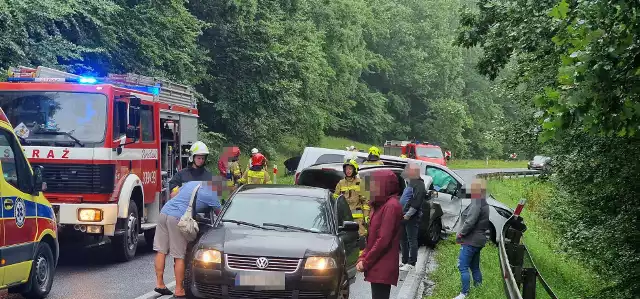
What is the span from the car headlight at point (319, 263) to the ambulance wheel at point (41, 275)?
324 centimetres

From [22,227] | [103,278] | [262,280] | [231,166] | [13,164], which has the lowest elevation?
[103,278]

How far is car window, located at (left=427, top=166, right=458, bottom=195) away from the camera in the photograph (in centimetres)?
1806

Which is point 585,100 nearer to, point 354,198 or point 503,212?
point 354,198

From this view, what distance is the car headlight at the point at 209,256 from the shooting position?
878cm

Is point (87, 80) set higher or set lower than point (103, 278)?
higher

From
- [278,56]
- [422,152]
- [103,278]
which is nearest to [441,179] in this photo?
[103,278]

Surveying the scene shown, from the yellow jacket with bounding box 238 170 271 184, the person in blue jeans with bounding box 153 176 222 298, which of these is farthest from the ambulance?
the yellow jacket with bounding box 238 170 271 184

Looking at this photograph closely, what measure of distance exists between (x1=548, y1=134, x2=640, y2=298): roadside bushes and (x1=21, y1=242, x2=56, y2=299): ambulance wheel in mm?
6785

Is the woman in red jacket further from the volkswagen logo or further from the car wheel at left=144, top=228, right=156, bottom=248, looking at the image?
the car wheel at left=144, top=228, right=156, bottom=248

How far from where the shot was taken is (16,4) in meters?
19.3

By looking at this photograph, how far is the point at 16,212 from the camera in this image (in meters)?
8.94

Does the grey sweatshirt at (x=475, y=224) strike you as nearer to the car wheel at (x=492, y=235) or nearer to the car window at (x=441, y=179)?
the car window at (x=441, y=179)

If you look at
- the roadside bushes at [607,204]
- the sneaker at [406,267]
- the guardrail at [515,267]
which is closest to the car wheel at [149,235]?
the sneaker at [406,267]

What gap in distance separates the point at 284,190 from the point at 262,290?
2.10 metres
